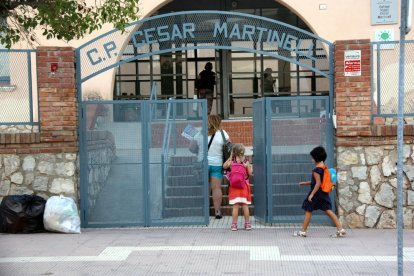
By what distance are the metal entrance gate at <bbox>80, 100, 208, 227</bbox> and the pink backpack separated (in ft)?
2.05

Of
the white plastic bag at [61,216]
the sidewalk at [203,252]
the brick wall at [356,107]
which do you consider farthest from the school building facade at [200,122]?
the sidewalk at [203,252]

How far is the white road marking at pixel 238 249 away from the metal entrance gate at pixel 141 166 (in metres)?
1.88

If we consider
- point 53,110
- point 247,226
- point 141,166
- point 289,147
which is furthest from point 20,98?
point 289,147

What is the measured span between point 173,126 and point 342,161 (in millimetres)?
2598

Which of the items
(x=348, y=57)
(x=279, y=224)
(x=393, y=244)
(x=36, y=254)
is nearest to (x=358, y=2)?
(x=348, y=57)

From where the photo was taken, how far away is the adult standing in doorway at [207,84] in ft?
58.0

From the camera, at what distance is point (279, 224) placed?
37.9 feet

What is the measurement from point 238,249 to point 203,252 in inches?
18.6

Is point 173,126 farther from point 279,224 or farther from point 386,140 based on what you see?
point 386,140

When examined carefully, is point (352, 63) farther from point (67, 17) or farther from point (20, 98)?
point (20, 98)

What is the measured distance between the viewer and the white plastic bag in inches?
424

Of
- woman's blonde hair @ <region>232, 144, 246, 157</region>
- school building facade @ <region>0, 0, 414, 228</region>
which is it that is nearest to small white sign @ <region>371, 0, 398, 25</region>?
school building facade @ <region>0, 0, 414, 228</region>

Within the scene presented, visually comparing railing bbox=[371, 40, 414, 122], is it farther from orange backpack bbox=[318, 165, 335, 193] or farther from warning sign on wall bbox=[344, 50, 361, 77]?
orange backpack bbox=[318, 165, 335, 193]

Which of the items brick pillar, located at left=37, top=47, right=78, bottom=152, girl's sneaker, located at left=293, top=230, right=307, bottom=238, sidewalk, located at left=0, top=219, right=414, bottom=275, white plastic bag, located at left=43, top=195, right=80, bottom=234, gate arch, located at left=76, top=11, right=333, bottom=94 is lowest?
sidewalk, located at left=0, top=219, right=414, bottom=275
